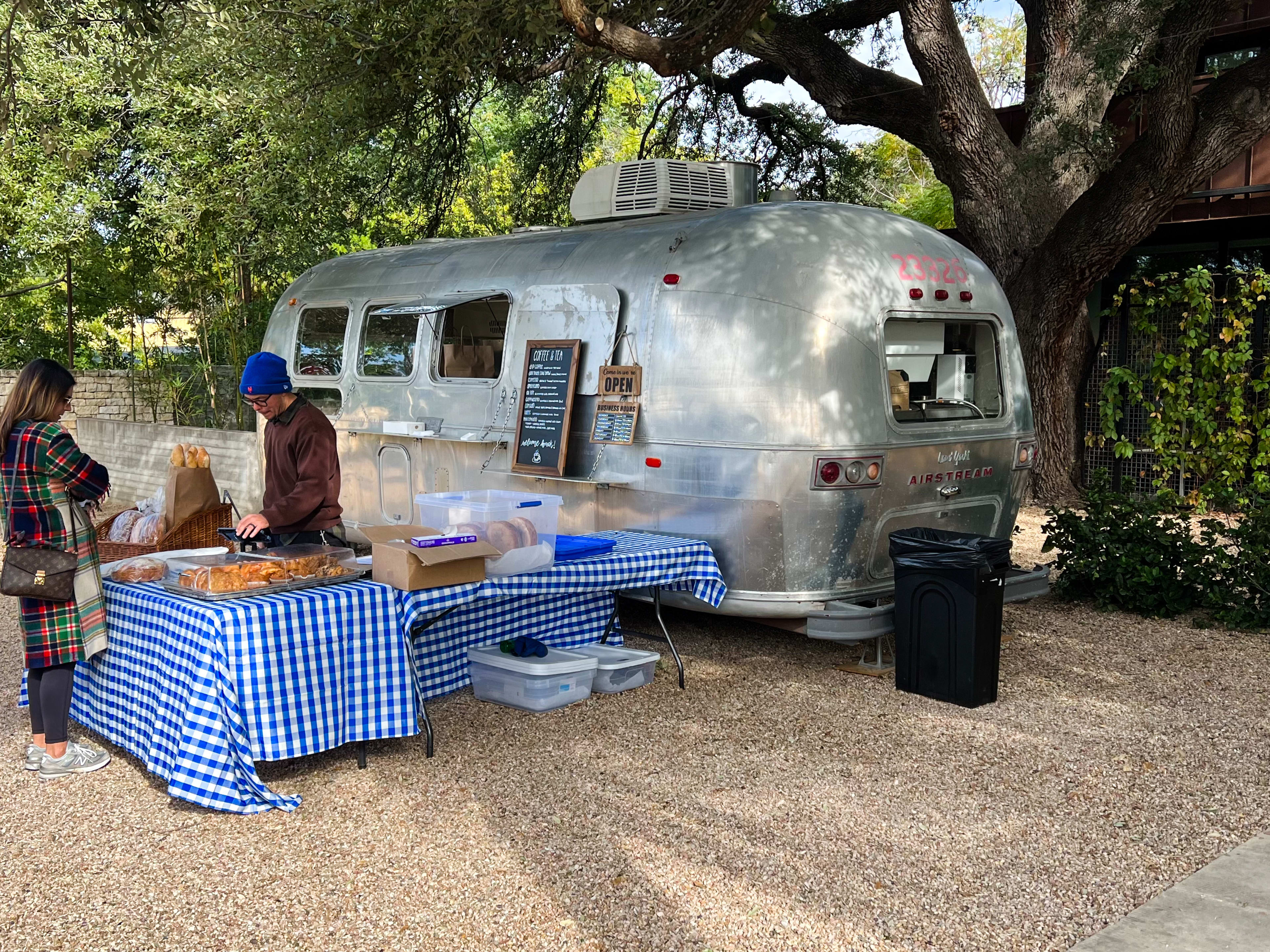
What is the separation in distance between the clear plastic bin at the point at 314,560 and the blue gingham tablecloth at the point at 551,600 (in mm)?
327

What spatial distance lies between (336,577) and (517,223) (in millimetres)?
9918

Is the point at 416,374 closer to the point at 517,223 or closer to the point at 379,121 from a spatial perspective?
the point at 379,121

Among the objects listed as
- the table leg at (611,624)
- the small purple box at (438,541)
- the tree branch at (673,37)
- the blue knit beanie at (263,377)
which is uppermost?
the tree branch at (673,37)

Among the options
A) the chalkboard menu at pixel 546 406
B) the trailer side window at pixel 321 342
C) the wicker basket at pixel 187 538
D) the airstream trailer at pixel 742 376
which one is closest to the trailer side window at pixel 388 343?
the airstream trailer at pixel 742 376

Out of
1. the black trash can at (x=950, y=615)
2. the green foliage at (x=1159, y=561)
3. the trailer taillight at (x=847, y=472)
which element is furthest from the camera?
the green foliage at (x=1159, y=561)

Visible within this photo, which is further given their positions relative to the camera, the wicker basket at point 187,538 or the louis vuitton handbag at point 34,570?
the wicker basket at point 187,538

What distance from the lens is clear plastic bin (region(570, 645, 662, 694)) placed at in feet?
20.3

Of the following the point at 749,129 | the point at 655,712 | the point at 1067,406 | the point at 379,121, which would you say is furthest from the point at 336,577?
the point at 749,129

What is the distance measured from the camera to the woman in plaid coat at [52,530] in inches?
189

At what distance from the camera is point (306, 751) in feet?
15.8

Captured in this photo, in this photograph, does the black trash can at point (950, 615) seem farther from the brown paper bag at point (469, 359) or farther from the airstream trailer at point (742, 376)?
the brown paper bag at point (469, 359)

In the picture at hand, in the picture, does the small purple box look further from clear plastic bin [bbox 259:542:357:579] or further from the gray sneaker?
the gray sneaker

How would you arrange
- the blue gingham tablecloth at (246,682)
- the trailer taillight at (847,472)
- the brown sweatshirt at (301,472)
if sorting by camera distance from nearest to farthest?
the blue gingham tablecloth at (246,682) < the brown sweatshirt at (301,472) < the trailer taillight at (847,472)

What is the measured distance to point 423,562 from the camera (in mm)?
4961
